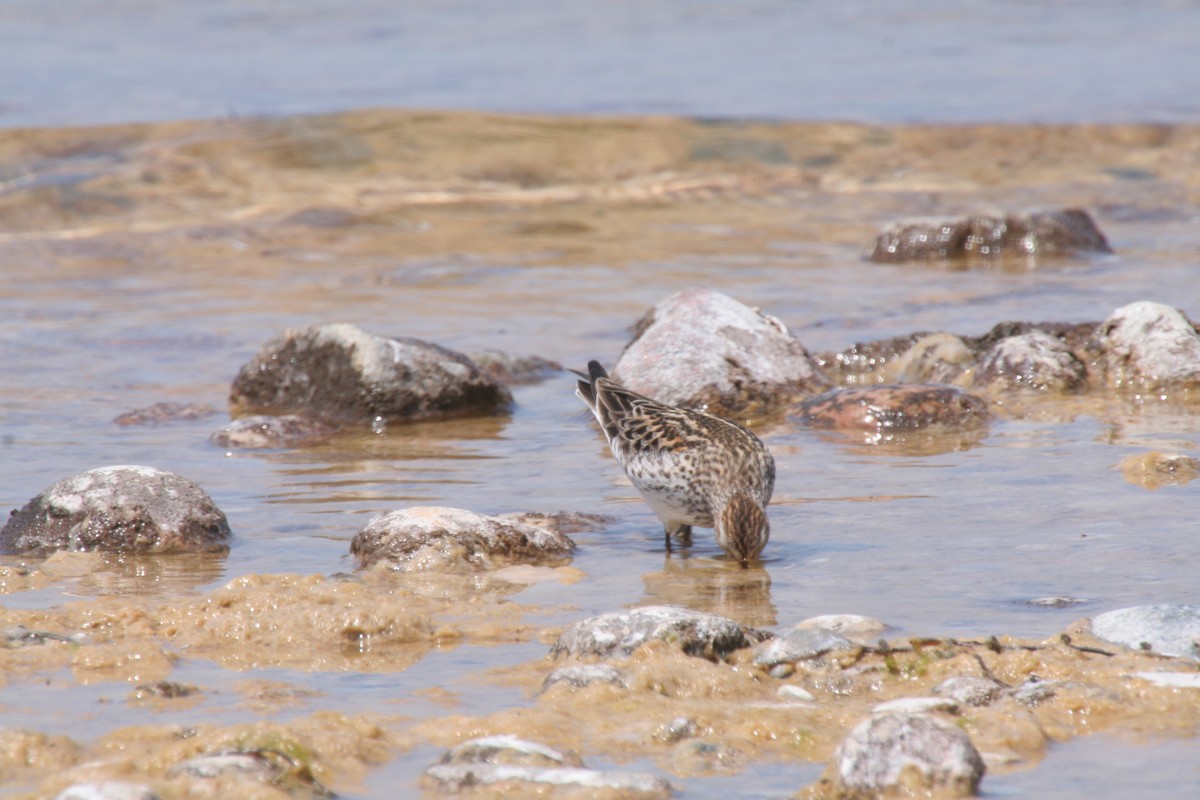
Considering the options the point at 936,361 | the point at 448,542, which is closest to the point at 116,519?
the point at 448,542

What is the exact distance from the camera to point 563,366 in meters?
10.4

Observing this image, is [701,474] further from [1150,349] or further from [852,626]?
[1150,349]

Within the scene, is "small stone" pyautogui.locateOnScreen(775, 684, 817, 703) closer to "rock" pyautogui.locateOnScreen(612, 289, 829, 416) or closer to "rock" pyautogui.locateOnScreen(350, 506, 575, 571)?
"rock" pyautogui.locateOnScreen(350, 506, 575, 571)

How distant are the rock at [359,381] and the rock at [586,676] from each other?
15.2ft

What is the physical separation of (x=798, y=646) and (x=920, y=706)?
0.51m

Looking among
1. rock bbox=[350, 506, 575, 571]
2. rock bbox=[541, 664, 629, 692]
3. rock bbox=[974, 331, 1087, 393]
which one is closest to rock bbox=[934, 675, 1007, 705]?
rock bbox=[541, 664, 629, 692]

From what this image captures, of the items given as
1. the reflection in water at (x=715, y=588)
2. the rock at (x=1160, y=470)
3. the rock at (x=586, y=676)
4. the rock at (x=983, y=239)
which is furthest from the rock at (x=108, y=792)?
the rock at (x=983, y=239)

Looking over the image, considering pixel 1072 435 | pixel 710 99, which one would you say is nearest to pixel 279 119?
pixel 710 99

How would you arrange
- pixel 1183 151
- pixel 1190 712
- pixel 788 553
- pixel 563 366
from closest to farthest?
pixel 1190 712 < pixel 788 553 < pixel 563 366 < pixel 1183 151

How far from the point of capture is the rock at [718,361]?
8.84m

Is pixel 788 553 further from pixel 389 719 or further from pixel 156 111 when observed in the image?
pixel 156 111

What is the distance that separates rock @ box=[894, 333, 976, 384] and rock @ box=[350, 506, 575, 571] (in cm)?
387

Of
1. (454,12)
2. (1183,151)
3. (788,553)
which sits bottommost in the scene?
(788,553)

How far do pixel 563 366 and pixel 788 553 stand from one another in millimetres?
4533
